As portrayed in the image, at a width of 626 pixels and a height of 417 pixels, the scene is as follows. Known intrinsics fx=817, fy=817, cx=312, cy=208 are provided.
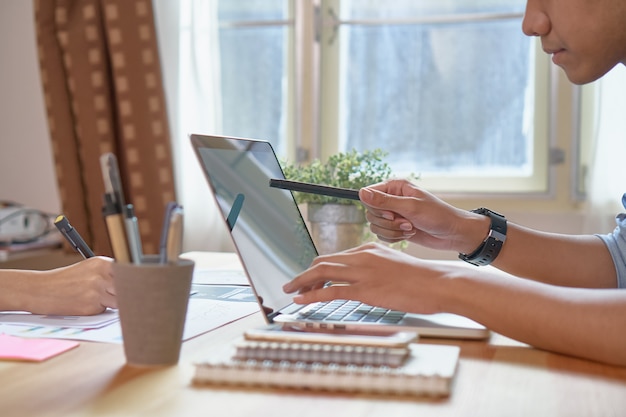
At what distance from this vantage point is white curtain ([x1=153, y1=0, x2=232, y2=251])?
272 cm

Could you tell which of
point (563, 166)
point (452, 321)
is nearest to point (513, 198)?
point (563, 166)

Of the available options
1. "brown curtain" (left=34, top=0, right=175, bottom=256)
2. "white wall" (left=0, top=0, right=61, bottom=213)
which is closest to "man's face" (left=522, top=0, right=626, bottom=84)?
"brown curtain" (left=34, top=0, right=175, bottom=256)

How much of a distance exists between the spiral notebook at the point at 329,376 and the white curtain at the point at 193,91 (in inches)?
78.3

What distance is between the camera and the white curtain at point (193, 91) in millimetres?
2719

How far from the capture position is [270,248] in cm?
110

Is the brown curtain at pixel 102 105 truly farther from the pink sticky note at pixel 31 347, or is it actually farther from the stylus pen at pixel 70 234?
the pink sticky note at pixel 31 347

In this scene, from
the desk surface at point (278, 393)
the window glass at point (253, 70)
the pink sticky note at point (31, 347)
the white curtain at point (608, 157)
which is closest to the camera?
the desk surface at point (278, 393)

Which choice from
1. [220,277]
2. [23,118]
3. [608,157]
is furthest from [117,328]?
[23,118]

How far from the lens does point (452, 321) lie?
3.19 feet

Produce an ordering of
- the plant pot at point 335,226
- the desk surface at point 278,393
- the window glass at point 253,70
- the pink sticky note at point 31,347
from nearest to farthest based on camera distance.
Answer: the desk surface at point 278,393 < the pink sticky note at point 31,347 < the plant pot at point 335,226 < the window glass at point 253,70

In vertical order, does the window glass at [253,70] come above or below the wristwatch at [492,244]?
above

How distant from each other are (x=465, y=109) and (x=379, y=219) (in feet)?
4.84

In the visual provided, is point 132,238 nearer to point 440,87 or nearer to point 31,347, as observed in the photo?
point 31,347

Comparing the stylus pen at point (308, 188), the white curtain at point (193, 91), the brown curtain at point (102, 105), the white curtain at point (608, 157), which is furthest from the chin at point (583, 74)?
the brown curtain at point (102, 105)
